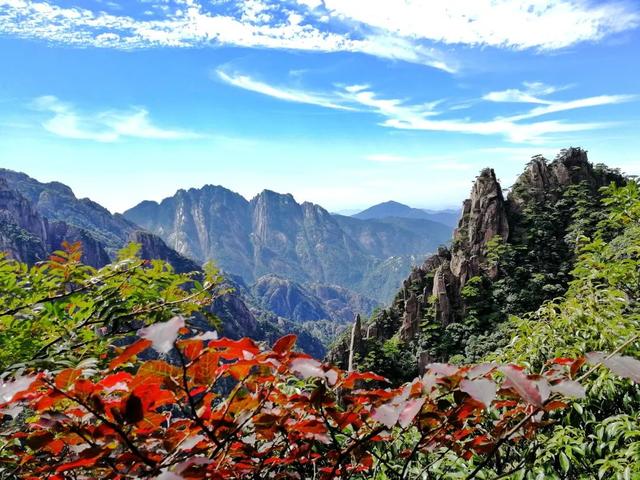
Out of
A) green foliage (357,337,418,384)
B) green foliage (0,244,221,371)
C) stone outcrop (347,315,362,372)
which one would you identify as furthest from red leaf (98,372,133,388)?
green foliage (357,337,418,384)

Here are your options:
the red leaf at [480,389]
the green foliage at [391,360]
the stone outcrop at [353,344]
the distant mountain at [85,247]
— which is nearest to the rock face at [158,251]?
the distant mountain at [85,247]

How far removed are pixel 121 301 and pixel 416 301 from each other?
119 ft

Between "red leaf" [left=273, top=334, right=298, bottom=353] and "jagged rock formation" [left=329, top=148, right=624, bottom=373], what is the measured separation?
32.9m

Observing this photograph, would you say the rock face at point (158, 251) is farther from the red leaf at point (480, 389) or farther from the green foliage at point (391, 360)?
the red leaf at point (480, 389)

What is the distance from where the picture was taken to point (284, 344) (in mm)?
1090

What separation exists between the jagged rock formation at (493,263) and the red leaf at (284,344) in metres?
32.9

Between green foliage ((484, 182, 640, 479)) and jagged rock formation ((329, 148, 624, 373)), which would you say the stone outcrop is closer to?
green foliage ((484, 182, 640, 479))

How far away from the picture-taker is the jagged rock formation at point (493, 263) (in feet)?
113

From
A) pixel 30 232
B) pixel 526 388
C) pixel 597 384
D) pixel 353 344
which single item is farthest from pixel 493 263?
pixel 30 232

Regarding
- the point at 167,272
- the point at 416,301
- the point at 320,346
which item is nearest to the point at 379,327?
the point at 416,301

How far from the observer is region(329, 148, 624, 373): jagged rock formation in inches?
1353

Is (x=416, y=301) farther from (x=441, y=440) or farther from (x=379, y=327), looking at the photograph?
(x=441, y=440)

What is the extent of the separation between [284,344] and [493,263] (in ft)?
128

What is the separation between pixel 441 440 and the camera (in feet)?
4.73
